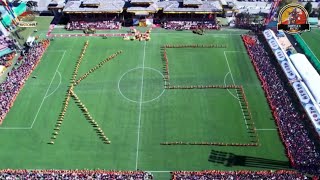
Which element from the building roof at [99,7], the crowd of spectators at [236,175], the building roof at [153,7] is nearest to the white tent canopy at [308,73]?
the crowd of spectators at [236,175]

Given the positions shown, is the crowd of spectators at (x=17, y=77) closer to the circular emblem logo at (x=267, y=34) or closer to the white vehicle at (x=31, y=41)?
the white vehicle at (x=31, y=41)

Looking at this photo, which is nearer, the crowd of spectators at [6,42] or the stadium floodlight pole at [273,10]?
the crowd of spectators at [6,42]

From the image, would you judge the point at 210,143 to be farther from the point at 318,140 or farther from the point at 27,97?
the point at 27,97

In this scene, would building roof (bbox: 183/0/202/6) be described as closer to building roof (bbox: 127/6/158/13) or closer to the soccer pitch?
building roof (bbox: 127/6/158/13)

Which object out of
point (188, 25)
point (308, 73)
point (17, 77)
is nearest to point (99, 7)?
point (188, 25)

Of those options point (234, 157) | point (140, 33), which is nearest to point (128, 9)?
point (140, 33)
